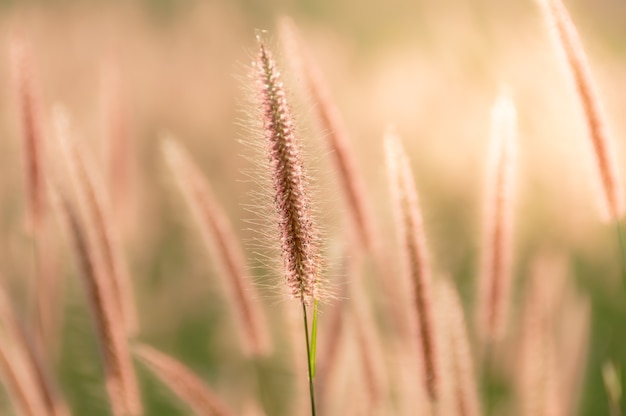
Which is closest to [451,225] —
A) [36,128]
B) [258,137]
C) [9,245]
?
[9,245]

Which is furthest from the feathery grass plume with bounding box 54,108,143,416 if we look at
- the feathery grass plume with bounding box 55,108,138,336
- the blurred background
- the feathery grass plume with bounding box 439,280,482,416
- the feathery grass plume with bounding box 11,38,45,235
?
the blurred background

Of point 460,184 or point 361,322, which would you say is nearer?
→ point 361,322

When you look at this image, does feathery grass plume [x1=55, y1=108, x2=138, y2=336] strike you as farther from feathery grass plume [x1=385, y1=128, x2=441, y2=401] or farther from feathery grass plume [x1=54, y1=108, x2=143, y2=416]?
feathery grass plume [x1=385, y1=128, x2=441, y2=401]

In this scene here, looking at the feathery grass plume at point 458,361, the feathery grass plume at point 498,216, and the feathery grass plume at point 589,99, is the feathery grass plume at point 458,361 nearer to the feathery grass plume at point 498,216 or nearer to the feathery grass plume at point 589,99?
the feathery grass plume at point 498,216

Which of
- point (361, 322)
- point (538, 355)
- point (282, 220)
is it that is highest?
point (282, 220)

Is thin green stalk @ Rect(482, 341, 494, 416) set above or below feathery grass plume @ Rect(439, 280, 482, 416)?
below

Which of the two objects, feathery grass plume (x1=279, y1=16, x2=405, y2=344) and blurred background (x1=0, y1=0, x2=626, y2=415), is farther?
blurred background (x1=0, y1=0, x2=626, y2=415)

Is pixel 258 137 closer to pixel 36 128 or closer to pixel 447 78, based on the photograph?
pixel 36 128
